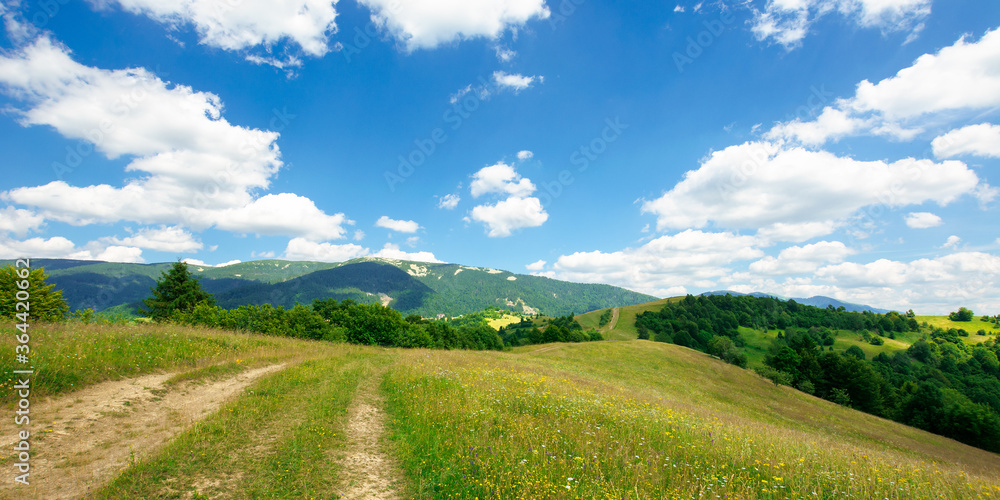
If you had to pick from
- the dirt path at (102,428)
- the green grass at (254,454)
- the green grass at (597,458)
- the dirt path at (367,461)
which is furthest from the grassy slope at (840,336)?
the dirt path at (102,428)

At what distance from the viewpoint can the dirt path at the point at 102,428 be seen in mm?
6129

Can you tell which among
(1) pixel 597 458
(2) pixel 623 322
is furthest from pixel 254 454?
(2) pixel 623 322

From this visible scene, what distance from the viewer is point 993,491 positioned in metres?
8.38

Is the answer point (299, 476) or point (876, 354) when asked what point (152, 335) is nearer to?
point (299, 476)

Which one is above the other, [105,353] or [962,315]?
[105,353]

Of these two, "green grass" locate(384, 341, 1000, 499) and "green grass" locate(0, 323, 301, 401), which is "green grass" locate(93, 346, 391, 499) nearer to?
"green grass" locate(384, 341, 1000, 499)

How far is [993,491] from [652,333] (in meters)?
137

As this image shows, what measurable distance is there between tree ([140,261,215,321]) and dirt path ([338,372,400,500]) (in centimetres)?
5197

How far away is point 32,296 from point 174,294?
915 inches

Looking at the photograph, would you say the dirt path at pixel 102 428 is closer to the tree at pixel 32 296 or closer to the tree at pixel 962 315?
the tree at pixel 32 296

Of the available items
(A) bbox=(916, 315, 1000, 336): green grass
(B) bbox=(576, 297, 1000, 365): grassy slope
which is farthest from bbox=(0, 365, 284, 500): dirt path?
(A) bbox=(916, 315, 1000, 336): green grass

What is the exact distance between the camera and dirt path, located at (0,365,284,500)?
6129 mm

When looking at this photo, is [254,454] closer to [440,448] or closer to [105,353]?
[440,448]

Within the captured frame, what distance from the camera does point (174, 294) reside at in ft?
163
